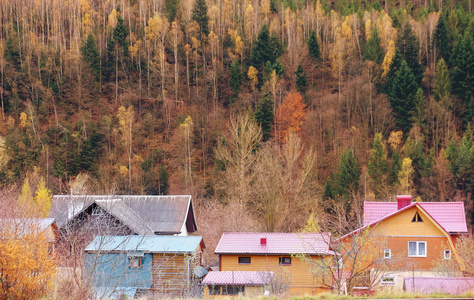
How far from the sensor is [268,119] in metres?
58.7

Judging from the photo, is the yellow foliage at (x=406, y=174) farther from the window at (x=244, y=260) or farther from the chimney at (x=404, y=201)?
the window at (x=244, y=260)

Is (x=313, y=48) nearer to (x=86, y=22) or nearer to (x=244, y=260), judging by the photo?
(x=86, y=22)

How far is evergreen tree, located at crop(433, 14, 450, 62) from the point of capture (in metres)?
67.7

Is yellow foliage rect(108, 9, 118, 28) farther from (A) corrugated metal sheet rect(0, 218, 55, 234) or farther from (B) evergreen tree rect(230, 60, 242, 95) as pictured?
(A) corrugated metal sheet rect(0, 218, 55, 234)

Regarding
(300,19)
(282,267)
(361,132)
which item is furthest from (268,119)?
(282,267)

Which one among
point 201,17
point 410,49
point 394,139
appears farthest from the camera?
point 201,17

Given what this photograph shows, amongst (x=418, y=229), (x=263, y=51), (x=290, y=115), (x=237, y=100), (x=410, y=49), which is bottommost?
(x=418, y=229)

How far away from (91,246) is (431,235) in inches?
737

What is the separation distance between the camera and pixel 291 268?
79.9 feet

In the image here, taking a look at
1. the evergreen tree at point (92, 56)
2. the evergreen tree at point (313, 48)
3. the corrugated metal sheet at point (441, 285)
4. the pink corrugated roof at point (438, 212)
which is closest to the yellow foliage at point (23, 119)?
the evergreen tree at point (92, 56)

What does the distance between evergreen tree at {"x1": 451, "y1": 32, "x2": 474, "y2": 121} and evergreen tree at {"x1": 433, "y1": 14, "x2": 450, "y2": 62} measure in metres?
4.44

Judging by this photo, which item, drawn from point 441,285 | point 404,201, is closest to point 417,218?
point 404,201

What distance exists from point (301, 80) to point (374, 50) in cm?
1049

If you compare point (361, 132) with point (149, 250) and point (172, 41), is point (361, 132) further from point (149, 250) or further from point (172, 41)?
point (149, 250)
